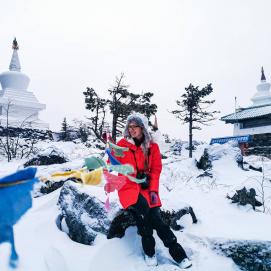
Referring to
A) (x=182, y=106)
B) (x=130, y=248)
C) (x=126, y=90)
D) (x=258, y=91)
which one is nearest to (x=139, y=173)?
(x=130, y=248)

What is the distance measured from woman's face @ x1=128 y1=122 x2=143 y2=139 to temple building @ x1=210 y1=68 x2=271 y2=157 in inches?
743

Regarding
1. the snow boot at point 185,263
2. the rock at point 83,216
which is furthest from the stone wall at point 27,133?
the snow boot at point 185,263

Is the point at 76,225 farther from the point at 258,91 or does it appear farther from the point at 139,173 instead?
the point at 258,91

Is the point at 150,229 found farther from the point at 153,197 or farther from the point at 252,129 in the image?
the point at 252,129

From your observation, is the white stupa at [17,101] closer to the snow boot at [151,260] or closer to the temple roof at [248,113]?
the temple roof at [248,113]

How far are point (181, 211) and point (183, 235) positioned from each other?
374mm

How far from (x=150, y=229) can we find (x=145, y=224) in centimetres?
7

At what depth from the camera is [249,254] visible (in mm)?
2982

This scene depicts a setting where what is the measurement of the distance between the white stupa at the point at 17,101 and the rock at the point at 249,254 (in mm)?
17859

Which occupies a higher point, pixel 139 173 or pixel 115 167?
pixel 115 167

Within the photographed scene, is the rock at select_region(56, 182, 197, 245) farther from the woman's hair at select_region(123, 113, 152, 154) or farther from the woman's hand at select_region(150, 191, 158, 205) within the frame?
the woman's hair at select_region(123, 113, 152, 154)

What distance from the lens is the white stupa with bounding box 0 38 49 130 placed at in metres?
20.0

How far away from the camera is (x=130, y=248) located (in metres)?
3.02

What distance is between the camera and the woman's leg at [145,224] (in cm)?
277
